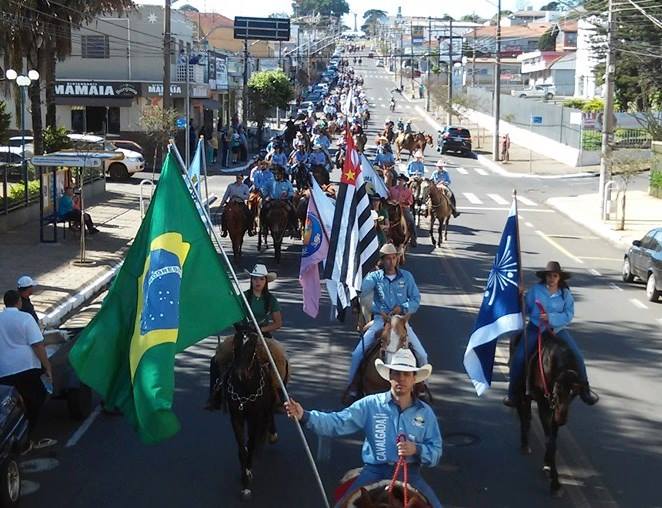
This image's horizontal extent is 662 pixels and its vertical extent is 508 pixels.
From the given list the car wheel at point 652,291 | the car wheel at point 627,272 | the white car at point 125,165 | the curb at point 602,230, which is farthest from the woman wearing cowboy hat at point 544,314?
the white car at point 125,165

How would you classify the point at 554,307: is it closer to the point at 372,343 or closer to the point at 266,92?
the point at 372,343

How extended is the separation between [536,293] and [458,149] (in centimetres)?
5299

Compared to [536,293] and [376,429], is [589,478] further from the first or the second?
[376,429]

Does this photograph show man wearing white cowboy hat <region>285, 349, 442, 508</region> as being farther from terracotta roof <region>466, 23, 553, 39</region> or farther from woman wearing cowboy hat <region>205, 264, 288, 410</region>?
terracotta roof <region>466, 23, 553, 39</region>

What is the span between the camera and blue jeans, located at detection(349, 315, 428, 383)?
10.7 meters

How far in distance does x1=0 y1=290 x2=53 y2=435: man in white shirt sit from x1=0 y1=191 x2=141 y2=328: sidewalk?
7827mm

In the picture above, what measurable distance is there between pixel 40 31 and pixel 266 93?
119ft

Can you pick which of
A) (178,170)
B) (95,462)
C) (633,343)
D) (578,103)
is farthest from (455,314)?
(578,103)

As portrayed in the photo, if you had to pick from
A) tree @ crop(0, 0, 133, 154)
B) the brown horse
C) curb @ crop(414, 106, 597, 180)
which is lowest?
curb @ crop(414, 106, 597, 180)

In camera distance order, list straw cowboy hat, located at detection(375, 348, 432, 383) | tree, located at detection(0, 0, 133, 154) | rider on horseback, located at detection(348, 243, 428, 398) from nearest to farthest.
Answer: straw cowboy hat, located at detection(375, 348, 432, 383) → rider on horseback, located at detection(348, 243, 428, 398) → tree, located at detection(0, 0, 133, 154)

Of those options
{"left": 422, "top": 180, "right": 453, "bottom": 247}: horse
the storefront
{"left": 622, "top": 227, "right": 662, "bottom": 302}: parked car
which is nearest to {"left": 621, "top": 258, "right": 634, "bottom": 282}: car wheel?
{"left": 622, "top": 227, "right": 662, "bottom": 302}: parked car

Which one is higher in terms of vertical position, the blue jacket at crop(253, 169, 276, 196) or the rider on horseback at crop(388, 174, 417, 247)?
the blue jacket at crop(253, 169, 276, 196)

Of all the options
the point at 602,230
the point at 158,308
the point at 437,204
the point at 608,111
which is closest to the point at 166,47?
the point at 608,111

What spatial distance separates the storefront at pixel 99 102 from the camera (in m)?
53.9
